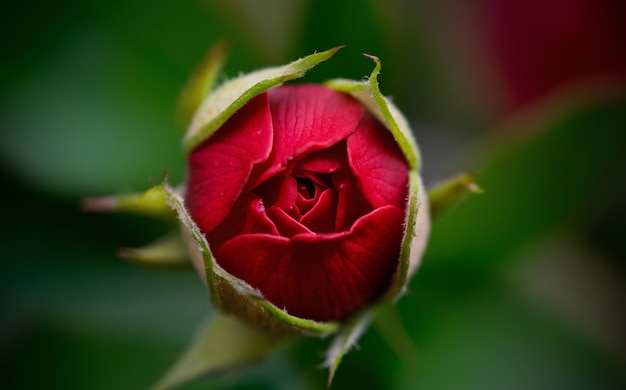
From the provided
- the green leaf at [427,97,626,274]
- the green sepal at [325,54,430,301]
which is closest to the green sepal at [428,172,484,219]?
the green sepal at [325,54,430,301]

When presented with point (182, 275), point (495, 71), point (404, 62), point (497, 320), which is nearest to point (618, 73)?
point (495, 71)

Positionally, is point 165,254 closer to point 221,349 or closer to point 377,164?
point 221,349

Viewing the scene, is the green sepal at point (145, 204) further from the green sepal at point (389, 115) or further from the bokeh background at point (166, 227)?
the bokeh background at point (166, 227)

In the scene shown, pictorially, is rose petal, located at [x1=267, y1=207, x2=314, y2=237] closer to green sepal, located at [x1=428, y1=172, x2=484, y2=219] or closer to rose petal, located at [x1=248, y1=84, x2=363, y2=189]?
rose petal, located at [x1=248, y1=84, x2=363, y2=189]

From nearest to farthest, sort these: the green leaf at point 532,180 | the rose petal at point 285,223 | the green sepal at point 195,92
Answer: the rose petal at point 285,223 < the green sepal at point 195,92 < the green leaf at point 532,180

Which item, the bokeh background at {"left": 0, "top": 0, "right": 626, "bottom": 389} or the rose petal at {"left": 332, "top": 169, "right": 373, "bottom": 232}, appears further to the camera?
the bokeh background at {"left": 0, "top": 0, "right": 626, "bottom": 389}

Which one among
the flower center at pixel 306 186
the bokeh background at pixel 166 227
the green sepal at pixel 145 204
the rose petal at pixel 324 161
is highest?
the rose petal at pixel 324 161

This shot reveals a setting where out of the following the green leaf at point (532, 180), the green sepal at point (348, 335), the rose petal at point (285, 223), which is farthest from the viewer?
the green leaf at point (532, 180)

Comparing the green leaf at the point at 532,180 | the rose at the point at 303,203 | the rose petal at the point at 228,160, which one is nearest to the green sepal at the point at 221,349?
the rose at the point at 303,203
